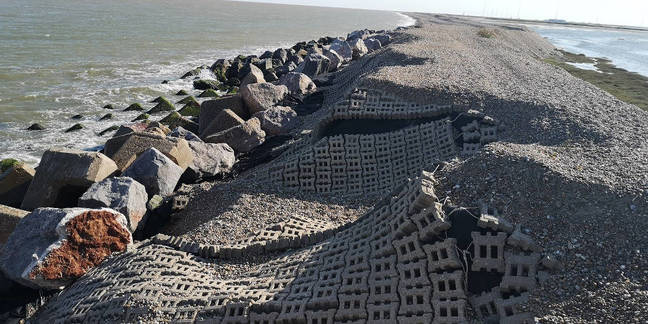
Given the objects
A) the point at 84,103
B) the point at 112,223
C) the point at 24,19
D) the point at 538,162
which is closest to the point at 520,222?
the point at 538,162

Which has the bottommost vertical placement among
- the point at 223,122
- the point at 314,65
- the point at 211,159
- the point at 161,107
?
the point at 161,107

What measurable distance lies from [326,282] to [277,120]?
867 cm

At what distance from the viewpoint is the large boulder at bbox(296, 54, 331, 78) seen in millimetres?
20859

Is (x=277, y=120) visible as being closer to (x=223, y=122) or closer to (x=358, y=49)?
(x=223, y=122)

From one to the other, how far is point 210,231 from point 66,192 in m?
3.63

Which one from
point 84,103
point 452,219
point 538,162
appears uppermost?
point 538,162

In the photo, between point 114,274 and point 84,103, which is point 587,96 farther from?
point 84,103

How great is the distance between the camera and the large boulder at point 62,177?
9.52 m

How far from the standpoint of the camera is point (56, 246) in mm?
7188

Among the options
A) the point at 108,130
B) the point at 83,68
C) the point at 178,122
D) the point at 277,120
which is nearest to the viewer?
the point at 277,120

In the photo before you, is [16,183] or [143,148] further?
[143,148]

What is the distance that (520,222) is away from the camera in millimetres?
5762

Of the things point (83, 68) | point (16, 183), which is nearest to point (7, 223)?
point (16, 183)

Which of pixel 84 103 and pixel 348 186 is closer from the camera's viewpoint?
pixel 348 186
